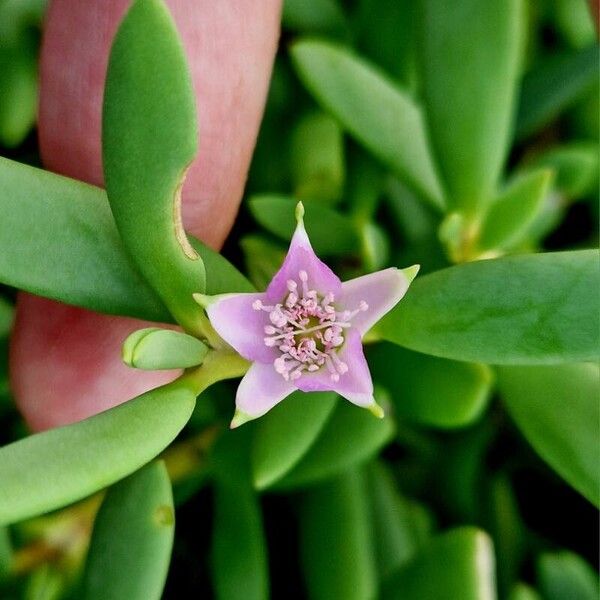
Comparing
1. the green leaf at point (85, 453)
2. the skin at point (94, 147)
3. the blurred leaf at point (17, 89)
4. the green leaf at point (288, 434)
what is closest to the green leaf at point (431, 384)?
the green leaf at point (288, 434)

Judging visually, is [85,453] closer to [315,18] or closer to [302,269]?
[302,269]

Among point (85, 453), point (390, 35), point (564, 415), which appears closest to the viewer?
point (85, 453)

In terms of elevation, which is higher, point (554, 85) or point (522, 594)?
point (554, 85)

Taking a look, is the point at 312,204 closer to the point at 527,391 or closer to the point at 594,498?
the point at 527,391

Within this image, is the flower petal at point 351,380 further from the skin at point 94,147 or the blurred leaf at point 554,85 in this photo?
the blurred leaf at point 554,85

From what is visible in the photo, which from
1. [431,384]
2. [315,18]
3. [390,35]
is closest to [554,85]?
[390,35]

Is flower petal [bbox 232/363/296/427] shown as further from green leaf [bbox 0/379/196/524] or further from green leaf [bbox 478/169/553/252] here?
green leaf [bbox 478/169/553/252]

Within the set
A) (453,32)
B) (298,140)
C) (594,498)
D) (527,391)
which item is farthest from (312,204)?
(594,498)
